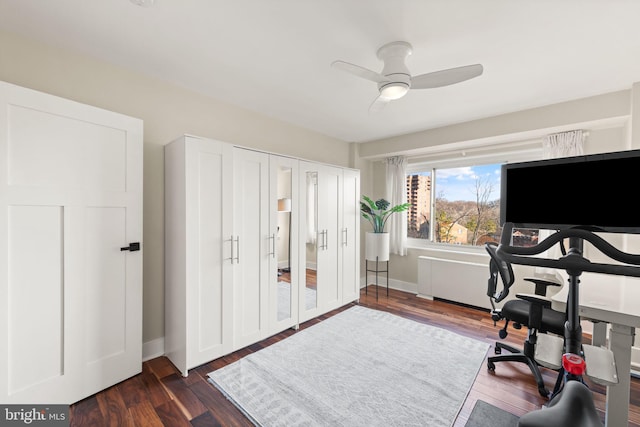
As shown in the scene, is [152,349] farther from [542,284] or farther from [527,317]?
[542,284]

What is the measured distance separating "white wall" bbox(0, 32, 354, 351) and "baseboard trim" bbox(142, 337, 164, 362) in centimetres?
4

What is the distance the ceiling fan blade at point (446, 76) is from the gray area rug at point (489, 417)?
2.22 metres

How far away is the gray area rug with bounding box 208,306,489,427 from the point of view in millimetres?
1768

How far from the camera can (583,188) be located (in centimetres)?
89

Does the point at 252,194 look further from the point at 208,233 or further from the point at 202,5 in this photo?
the point at 202,5

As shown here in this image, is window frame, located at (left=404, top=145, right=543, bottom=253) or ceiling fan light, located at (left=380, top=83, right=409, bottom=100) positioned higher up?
ceiling fan light, located at (left=380, top=83, right=409, bottom=100)

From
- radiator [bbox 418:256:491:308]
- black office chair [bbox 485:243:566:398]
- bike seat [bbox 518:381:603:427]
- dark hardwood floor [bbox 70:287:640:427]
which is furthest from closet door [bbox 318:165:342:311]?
bike seat [bbox 518:381:603:427]

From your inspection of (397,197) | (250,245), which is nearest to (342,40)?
(250,245)

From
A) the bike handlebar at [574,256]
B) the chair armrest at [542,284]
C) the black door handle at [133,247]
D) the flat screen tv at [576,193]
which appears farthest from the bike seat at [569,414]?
the black door handle at [133,247]

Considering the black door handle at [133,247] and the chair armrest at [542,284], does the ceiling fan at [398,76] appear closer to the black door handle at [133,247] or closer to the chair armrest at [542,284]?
the chair armrest at [542,284]

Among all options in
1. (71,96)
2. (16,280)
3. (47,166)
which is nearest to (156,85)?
(71,96)

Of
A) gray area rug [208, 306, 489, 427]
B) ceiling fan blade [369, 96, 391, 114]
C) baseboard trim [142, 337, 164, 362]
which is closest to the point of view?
gray area rug [208, 306, 489, 427]

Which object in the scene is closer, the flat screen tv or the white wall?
the flat screen tv

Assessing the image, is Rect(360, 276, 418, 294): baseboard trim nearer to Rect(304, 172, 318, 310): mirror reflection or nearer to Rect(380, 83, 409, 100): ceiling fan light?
Rect(304, 172, 318, 310): mirror reflection
